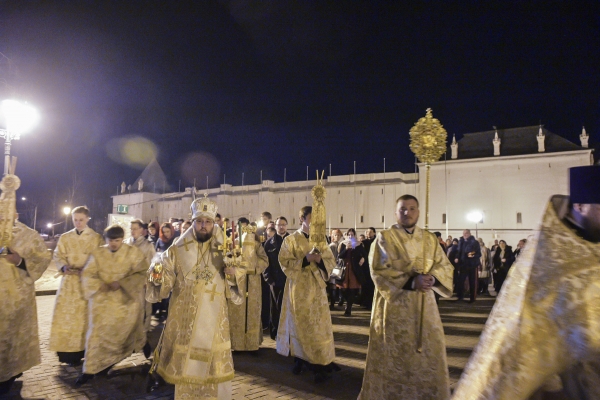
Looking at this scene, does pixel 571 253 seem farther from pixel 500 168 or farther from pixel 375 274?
pixel 500 168

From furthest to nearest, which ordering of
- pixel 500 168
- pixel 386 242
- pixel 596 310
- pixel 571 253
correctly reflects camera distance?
1. pixel 500 168
2. pixel 386 242
3. pixel 571 253
4. pixel 596 310

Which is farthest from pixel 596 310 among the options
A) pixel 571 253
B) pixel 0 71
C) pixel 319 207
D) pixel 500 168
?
pixel 500 168

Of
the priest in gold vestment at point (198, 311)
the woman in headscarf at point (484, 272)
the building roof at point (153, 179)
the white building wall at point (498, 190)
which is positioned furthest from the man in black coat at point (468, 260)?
the building roof at point (153, 179)

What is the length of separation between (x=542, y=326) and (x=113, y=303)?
17.5 ft

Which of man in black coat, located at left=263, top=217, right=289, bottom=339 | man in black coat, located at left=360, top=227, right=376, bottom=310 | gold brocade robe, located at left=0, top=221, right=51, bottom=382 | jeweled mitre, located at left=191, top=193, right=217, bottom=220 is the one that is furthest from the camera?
man in black coat, located at left=360, top=227, right=376, bottom=310

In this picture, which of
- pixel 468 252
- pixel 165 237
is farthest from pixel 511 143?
pixel 165 237

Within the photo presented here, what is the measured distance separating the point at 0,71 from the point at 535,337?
40.8 ft

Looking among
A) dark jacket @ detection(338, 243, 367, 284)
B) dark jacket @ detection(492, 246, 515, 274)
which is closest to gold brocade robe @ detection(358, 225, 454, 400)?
dark jacket @ detection(338, 243, 367, 284)

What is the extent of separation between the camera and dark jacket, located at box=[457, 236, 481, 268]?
1379cm

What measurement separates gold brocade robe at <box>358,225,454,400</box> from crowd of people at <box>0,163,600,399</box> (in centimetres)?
1

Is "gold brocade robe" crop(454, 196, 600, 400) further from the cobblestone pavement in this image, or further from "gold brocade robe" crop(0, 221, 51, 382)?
"gold brocade robe" crop(0, 221, 51, 382)

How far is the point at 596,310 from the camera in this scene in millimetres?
1651

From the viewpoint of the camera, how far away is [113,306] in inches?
220

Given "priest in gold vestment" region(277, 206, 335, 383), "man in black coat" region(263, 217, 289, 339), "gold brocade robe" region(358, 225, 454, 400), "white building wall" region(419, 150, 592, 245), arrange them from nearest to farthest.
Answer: "gold brocade robe" region(358, 225, 454, 400)
"priest in gold vestment" region(277, 206, 335, 383)
"man in black coat" region(263, 217, 289, 339)
"white building wall" region(419, 150, 592, 245)
